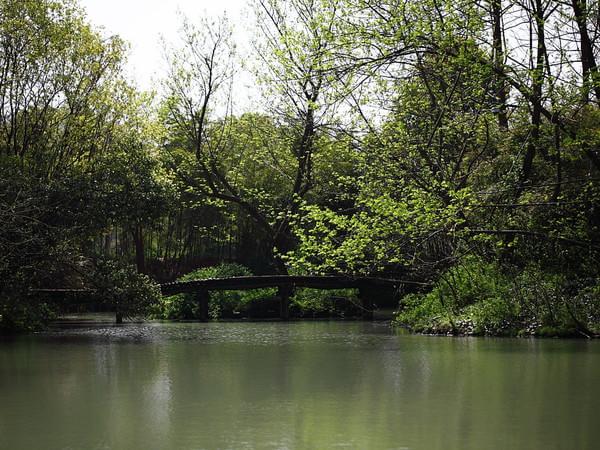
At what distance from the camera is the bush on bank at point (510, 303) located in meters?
13.6

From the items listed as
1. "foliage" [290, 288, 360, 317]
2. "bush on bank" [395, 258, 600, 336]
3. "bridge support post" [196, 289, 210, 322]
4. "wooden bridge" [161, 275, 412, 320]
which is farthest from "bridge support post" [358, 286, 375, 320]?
"bush on bank" [395, 258, 600, 336]

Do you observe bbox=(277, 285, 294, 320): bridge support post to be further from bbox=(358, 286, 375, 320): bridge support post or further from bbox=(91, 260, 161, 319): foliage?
bbox=(91, 260, 161, 319): foliage

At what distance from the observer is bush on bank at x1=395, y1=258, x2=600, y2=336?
13586 mm

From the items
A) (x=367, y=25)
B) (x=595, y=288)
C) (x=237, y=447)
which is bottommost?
(x=237, y=447)

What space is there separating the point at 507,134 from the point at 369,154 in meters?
3.23

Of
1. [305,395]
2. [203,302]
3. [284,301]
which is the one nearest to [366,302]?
[284,301]

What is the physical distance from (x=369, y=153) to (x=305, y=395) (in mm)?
10682

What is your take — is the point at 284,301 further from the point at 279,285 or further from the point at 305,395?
the point at 305,395

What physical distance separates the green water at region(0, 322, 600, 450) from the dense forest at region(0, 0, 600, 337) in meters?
1.67

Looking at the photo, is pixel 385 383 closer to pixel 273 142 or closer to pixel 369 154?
pixel 369 154

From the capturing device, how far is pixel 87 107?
23.1 meters

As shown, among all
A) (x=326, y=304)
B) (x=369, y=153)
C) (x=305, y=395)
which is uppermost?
(x=369, y=153)

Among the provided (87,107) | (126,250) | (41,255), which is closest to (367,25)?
(41,255)

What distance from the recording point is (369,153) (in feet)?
60.6
